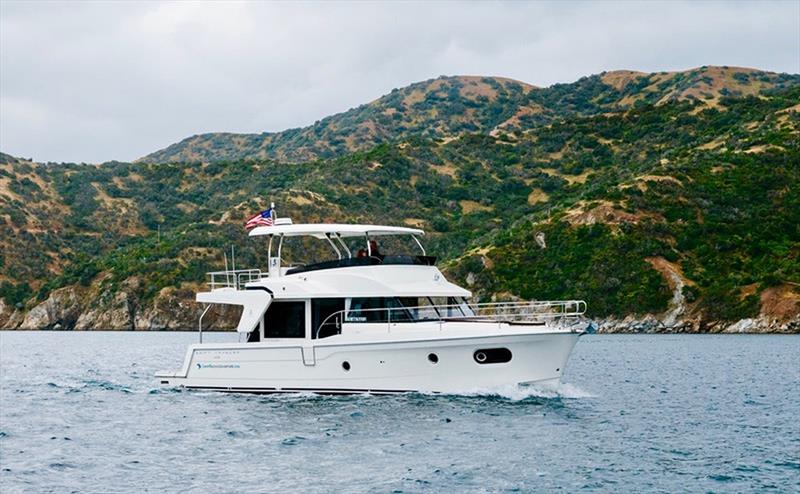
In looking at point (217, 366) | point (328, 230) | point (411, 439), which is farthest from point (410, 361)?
point (217, 366)

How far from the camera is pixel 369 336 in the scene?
2577cm

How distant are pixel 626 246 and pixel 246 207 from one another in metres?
47.0

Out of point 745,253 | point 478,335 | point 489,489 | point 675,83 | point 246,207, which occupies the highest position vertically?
point 675,83

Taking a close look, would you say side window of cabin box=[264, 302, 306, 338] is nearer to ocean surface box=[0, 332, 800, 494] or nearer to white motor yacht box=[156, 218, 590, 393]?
white motor yacht box=[156, 218, 590, 393]

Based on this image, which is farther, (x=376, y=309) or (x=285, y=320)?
(x=285, y=320)

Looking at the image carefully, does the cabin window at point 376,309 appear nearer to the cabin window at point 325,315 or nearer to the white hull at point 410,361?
the cabin window at point 325,315

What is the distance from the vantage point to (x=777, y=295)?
6875cm

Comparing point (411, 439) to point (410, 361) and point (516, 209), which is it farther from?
point (516, 209)

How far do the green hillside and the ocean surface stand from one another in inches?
1680

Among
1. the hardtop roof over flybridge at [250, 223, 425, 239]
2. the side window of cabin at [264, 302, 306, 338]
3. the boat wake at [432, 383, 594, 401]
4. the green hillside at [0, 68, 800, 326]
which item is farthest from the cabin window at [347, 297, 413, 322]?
the green hillside at [0, 68, 800, 326]

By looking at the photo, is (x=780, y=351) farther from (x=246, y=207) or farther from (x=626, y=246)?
(x=246, y=207)

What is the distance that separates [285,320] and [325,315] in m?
1.27

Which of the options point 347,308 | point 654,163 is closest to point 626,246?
point 654,163

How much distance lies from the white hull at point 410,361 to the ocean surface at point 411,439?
47 centimetres
